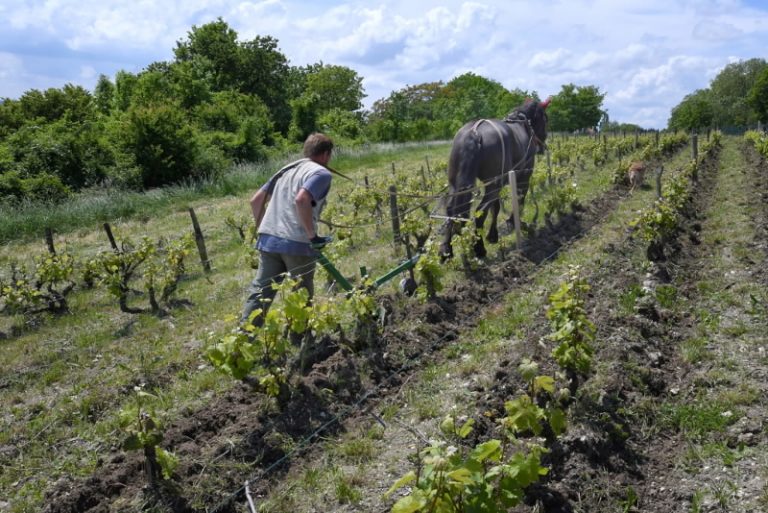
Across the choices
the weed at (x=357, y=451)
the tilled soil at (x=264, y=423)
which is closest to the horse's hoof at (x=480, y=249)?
the tilled soil at (x=264, y=423)

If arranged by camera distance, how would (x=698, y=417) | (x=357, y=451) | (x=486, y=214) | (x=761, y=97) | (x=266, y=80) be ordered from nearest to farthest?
(x=357, y=451) → (x=698, y=417) → (x=486, y=214) → (x=266, y=80) → (x=761, y=97)

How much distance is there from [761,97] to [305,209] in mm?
72328

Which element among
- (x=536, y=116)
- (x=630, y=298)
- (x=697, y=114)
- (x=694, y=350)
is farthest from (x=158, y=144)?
(x=697, y=114)

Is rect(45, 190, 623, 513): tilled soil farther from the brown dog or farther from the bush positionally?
the bush

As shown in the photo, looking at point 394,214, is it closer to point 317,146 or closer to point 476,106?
point 317,146

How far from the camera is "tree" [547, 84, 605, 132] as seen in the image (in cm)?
6700

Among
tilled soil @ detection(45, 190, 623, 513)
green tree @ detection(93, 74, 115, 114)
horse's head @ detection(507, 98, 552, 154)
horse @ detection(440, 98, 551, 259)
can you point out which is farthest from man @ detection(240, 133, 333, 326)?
green tree @ detection(93, 74, 115, 114)

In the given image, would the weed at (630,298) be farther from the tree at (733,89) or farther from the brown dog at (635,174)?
the tree at (733,89)

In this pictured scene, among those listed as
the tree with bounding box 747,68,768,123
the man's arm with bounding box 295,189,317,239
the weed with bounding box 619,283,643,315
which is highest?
the tree with bounding box 747,68,768,123

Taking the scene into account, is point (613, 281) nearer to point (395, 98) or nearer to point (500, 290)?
point (500, 290)

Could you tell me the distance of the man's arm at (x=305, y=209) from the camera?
4621 millimetres

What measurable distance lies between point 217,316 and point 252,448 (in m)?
3.53

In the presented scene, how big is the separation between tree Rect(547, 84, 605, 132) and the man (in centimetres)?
6632

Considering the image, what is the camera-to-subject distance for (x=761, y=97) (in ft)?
205
